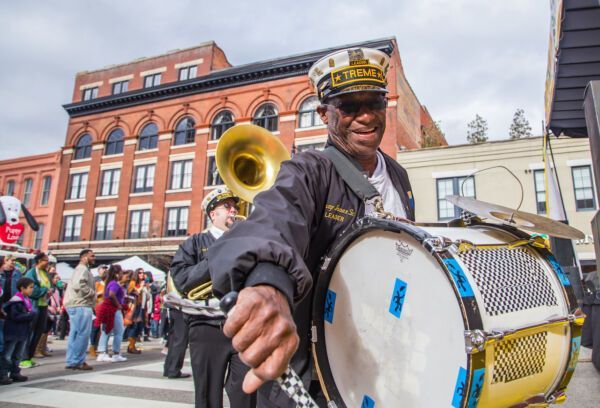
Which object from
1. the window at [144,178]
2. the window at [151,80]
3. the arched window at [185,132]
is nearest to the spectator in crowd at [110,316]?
the arched window at [185,132]

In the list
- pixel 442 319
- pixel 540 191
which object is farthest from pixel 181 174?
pixel 442 319

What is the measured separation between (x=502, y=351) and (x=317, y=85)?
4.58 feet

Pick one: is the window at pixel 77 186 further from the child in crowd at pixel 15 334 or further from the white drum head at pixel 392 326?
the white drum head at pixel 392 326

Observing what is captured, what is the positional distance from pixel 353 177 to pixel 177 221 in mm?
25621

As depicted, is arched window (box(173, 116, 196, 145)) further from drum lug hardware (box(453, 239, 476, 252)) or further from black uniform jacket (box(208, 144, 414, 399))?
drum lug hardware (box(453, 239, 476, 252))

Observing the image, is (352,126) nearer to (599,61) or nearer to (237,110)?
(599,61)

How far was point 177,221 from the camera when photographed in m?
26.0

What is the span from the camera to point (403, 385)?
1.35 meters

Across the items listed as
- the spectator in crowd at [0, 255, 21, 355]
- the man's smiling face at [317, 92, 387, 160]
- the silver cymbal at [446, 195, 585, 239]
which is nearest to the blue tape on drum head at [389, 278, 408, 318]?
the silver cymbal at [446, 195, 585, 239]

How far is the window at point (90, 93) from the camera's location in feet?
106

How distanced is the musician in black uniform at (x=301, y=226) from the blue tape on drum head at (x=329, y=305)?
0.08 m

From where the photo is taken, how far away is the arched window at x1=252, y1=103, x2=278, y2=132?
2533cm

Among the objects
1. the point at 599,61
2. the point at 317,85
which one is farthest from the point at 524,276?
the point at 599,61

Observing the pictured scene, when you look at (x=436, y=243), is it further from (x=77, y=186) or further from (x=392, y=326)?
(x=77, y=186)
